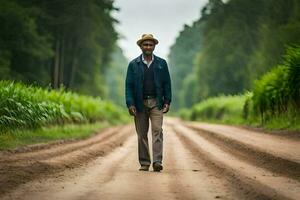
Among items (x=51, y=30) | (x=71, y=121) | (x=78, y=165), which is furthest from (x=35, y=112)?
(x=51, y=30)

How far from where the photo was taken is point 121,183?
23.7 ft

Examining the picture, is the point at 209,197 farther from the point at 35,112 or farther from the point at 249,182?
the point at 35,112

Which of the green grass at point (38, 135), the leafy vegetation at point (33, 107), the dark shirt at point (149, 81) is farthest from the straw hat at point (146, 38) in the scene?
the leafy vegetation at point (33, 107)

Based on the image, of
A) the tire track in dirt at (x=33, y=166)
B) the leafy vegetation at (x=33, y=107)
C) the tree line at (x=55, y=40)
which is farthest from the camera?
the tree line at (x=55, y=40)

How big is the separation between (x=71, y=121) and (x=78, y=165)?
12.1 m

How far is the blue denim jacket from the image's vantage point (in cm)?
923

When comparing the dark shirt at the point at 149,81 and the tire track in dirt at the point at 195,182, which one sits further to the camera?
the dark shirt at the point at 149,81

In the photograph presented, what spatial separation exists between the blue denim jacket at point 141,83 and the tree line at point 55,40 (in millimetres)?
19139

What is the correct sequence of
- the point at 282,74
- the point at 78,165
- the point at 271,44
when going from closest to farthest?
the point at 78,165, the point at 282,74, the point at 271,44

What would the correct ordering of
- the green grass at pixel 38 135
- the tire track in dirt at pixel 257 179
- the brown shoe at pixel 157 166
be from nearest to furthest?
1. the tire track in dirt at pixel 257 179
2. the brown shoe at pixel 157 166
3. the green grass at pixel 38 135

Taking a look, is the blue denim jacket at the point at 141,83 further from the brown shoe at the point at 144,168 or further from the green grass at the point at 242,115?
the green grass at the point at 242,115

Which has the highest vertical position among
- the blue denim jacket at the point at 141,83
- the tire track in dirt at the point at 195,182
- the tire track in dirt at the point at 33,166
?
the blue denim jacket at the point at 141,83

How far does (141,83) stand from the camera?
9.23 meters

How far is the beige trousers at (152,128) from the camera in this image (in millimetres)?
9273
